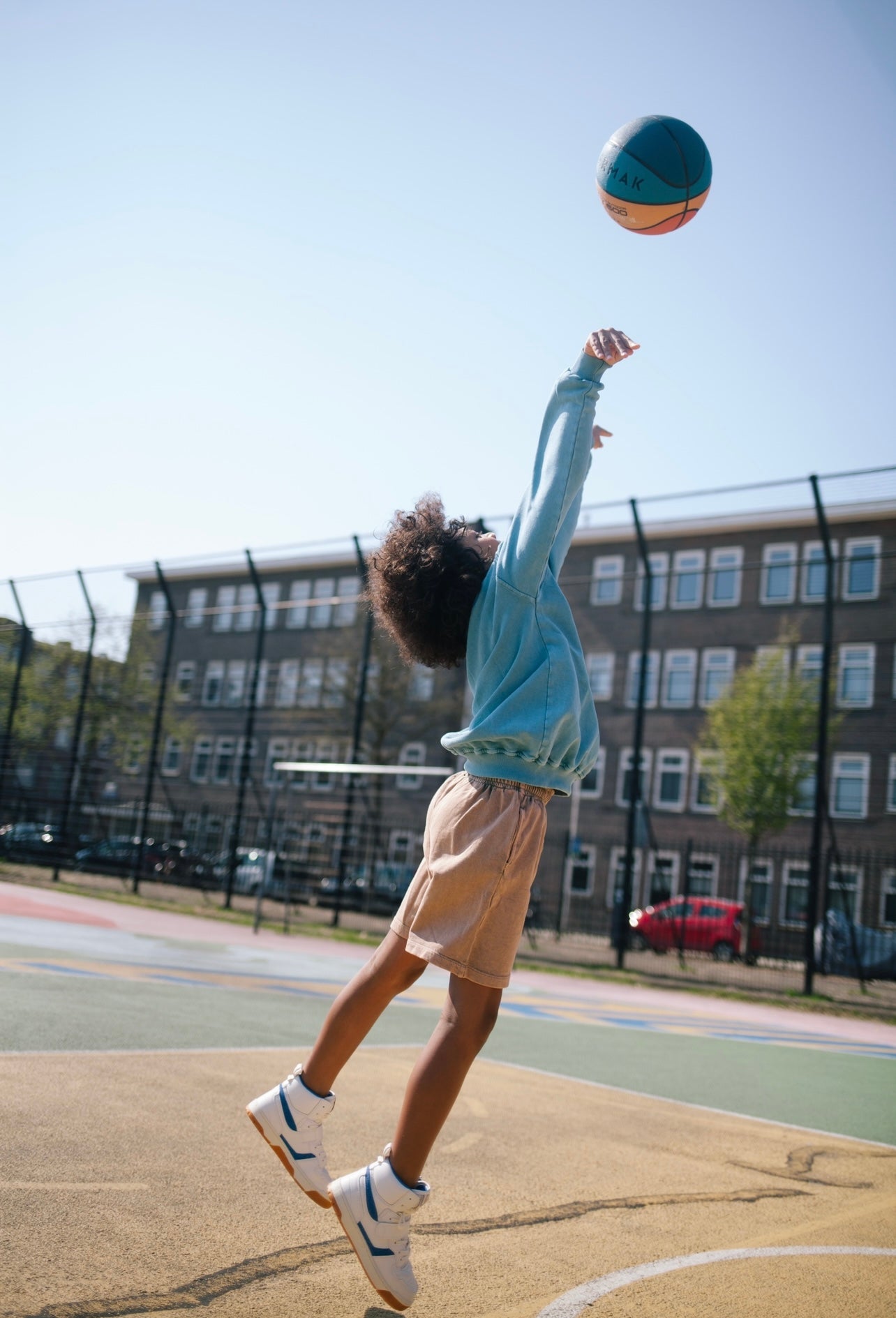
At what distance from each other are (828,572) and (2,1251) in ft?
40.3

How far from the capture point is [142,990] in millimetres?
6406

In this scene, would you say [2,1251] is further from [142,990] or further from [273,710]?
[273,710]

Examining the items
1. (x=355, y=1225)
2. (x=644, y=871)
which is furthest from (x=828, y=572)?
(x=644, y=871)

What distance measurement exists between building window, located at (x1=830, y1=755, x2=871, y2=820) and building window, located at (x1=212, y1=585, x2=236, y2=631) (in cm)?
1352

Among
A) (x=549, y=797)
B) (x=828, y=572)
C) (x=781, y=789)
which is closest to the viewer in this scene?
(x=549, y=797)

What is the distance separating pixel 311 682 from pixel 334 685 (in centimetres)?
46

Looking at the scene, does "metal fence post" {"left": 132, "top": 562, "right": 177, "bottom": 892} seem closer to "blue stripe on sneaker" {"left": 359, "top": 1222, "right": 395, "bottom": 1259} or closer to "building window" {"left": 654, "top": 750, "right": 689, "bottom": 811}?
"building window" {"left": 654, "top": 750, "right": 689, "bottom": 811}

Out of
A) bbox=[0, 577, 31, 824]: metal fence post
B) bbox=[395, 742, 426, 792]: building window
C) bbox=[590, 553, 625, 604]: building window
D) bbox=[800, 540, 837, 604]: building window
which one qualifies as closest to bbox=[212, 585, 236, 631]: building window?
bbox=[0, 577, 31, 824]: metal fence post

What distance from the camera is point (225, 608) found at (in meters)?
19.5

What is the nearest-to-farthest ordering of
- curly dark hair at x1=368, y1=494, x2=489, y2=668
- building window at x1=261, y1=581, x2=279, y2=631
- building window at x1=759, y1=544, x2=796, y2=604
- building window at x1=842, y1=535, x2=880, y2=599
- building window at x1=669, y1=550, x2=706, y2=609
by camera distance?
curly dark hair at x1=368, y1=494, x2=489, y2=668 < building window at x1=842, y1=535, x2=880, y2=599 < building window at x1=261, y1=581, x2=279, y2=631 < building window at x1=759, y1=544, x2=796, y2=604 < building window at x1=669, y1=550, x2=706, y2=609

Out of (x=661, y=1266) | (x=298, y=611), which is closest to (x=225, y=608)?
(x=298, y=611)

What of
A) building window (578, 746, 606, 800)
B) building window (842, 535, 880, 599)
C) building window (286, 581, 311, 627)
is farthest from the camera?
building window (578, 746, 606, 800)

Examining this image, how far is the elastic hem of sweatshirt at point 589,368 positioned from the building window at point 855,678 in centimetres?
2211

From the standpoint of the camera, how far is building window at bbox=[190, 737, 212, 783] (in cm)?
1925
